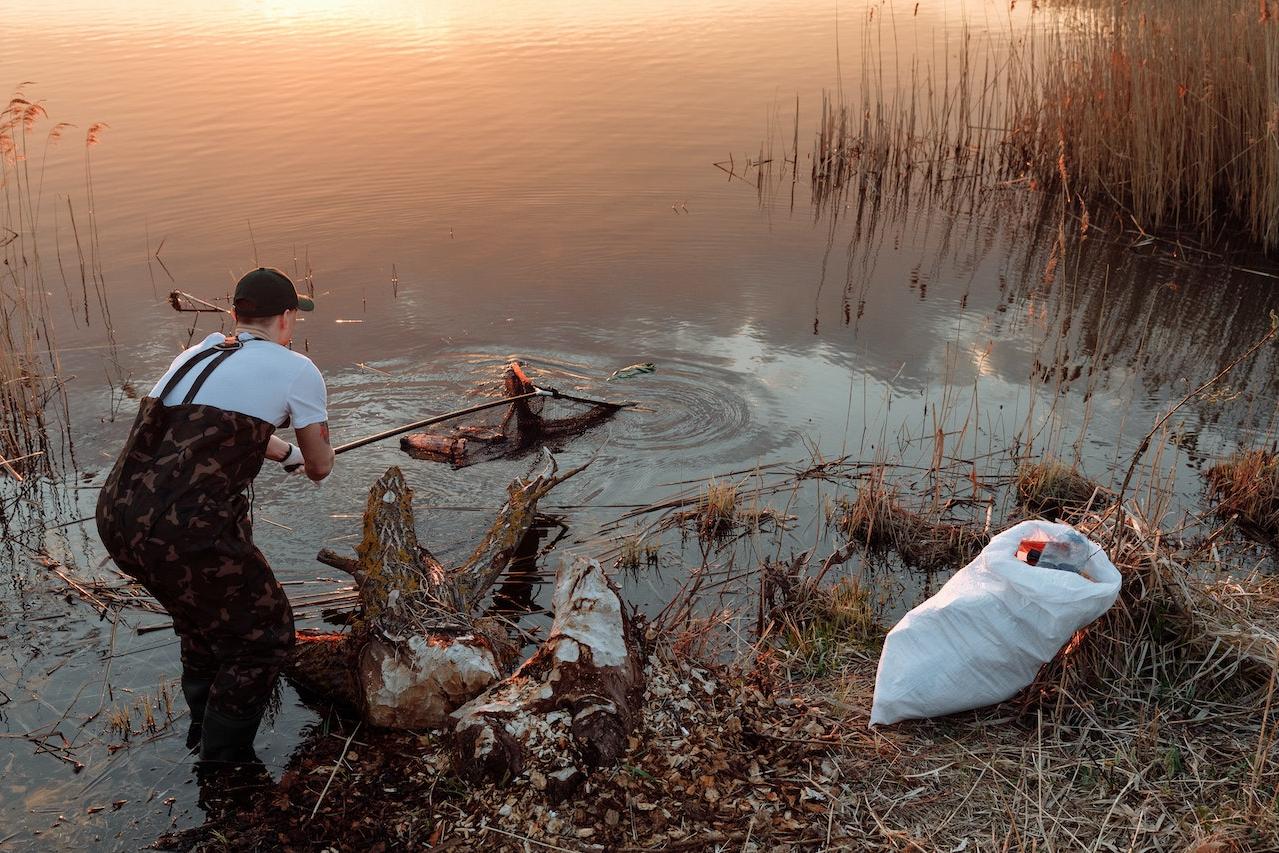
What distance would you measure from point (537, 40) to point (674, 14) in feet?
12.1

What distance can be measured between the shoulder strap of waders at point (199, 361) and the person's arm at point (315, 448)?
1.10 feet

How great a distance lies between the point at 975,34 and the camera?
1619 cm

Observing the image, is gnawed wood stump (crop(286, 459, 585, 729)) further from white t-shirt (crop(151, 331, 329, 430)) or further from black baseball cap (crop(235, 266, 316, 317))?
black baseball cap (crop(235, 266, 316, 317))

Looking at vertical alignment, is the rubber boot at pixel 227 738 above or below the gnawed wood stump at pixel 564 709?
below

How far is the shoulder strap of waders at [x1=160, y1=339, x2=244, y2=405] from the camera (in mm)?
3461

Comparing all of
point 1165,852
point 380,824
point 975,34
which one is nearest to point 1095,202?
point 975,34

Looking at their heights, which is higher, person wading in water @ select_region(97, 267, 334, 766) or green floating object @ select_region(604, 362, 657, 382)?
person wading in water @ select_region(97, 267, 334, 766)

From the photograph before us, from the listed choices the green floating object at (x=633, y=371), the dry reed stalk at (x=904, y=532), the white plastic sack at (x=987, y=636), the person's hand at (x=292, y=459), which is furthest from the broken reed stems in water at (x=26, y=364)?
the white plastic sack at (x=987, y=636)

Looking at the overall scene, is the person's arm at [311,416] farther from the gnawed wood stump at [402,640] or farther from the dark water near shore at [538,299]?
the dark water near shore at [538,299]

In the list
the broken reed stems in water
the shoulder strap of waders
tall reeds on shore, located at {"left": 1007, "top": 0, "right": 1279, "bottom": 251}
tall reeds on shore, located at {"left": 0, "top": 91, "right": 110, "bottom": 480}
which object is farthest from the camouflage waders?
tall reeds on shore, located at {"left": 1007, "top": 0, "right": 1279, "bottom": 251}

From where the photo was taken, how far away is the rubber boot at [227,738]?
12.3ft

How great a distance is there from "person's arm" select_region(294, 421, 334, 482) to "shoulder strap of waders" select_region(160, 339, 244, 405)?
13.2 inches

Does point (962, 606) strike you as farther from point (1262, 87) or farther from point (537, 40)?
point (537, 40)

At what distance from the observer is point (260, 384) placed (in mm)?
3514
